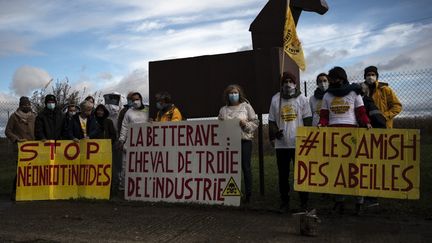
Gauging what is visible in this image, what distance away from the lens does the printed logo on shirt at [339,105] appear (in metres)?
6.77

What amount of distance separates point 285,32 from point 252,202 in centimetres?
262

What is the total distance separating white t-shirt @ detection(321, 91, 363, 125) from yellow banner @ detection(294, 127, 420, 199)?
0.46 feet

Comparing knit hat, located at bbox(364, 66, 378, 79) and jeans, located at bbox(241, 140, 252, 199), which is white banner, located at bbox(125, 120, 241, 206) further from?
knit hat, located at bbox(364, 66, 378, 79)

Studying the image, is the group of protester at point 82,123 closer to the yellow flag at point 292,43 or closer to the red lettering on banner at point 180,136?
the red lettering on banner at point 180,136

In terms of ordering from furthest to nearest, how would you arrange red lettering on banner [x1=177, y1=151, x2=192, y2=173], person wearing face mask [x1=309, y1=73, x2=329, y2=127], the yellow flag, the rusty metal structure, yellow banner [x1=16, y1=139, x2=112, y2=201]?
yellow banner [x1=16, y1=139, x2=112, y2=201], the rusty metal structure, red lettering on banner [x1=177, y1=151, x2=192, y2=173], the yellow flag, person wearing face mask [x1=309, y1=73, x2=329, y2=127]

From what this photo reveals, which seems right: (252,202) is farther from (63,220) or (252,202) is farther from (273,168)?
(273,168)

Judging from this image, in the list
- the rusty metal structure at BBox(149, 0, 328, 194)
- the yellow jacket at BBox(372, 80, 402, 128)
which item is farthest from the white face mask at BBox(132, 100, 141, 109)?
the yellow jacket at BBox(372, 80, 402, 128)

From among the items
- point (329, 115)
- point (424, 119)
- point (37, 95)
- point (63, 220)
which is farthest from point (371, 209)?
point (37, 95)

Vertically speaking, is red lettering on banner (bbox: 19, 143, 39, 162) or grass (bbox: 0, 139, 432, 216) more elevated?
red lettering on banner (bbox: 19, 143, 39, 162)

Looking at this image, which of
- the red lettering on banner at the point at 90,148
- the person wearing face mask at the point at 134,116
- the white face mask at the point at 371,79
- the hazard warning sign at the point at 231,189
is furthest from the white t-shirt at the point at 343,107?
the red lettering on banner at the point at 90,148

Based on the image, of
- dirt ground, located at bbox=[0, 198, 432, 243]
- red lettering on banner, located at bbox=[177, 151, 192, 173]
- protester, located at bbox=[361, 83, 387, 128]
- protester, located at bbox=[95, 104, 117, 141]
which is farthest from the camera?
protester, located at bbox=[95, 104, 117, 141]

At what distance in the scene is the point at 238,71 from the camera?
8.51 metres

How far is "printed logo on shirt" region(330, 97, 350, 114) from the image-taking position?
22.2 feet

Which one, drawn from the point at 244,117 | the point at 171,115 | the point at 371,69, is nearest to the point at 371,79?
the point at 371,69
